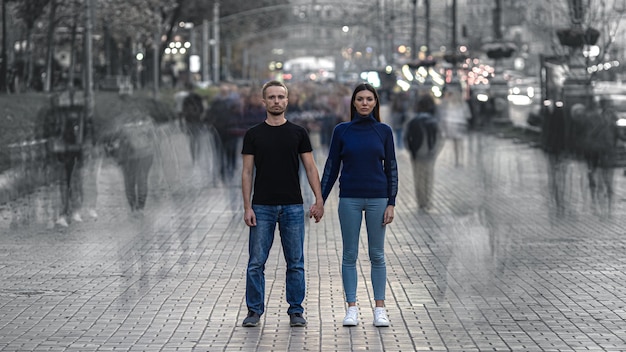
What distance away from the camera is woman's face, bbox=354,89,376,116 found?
1034 cm

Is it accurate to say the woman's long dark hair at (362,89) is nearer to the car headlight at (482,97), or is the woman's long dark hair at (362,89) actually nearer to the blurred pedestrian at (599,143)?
the blurred pedestrian at (599,143)

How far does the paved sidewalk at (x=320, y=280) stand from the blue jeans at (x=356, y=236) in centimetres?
29

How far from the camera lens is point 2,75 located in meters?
32.8

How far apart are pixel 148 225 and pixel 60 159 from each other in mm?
3984

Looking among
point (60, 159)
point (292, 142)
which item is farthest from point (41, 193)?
point (292, 142)

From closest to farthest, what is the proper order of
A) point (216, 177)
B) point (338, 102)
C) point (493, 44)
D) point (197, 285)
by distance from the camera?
point (197, 285) < point (216, 177) < point (338, 102) < point (493, 44)

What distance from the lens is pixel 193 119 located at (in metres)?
26.7

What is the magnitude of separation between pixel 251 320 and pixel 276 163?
1.07 meters

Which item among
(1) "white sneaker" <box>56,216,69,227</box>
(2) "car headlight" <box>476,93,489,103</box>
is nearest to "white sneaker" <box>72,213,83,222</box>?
(1) "white sneaker" <box>56,216,69,227</box>

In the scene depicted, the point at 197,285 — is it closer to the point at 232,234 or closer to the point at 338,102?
the point at 232,234

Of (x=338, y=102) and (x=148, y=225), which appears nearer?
(x=148, y=225)

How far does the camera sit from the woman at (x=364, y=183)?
10.4m

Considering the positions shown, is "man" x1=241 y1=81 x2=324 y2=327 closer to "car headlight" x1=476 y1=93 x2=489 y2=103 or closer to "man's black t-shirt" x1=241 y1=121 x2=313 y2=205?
"man's black t-shirt" x1=241 y1=121 x2=313 y2=205

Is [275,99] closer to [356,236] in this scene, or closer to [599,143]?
[356,236]
